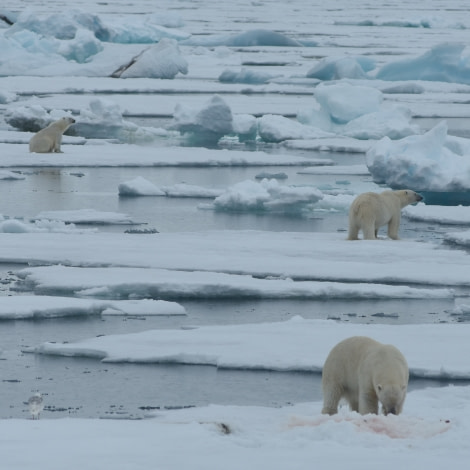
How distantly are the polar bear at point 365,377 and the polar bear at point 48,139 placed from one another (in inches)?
330

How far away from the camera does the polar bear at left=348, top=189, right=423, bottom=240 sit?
685 cm

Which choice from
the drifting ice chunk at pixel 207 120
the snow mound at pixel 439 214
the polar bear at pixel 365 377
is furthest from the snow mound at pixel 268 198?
the polar bear at pixel 365 377

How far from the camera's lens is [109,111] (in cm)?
1381

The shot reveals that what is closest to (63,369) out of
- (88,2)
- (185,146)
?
(185,146)

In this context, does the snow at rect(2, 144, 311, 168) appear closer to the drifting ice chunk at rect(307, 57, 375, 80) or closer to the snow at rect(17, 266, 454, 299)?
the snow at rect(17, 266, 454, 299)

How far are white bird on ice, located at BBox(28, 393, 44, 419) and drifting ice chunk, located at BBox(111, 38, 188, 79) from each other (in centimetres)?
1696

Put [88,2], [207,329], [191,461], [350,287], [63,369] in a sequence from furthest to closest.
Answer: [88,2]
[350,287]
[207,329]
[63,369]
[191,461]

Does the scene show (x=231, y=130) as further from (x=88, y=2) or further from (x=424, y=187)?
(x=88, y=2)

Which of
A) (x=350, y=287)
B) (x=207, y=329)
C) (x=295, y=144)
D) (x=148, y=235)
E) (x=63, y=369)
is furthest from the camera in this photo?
(x=295, y=144)

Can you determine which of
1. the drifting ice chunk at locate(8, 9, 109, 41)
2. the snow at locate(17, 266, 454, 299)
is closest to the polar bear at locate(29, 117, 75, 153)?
the snow at locate(17, 266, 454, 299)

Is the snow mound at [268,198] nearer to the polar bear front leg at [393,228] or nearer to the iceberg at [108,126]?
the polar bear front leg at [393,228]

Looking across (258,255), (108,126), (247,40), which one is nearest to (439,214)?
(258,255)

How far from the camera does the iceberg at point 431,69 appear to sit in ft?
64.9

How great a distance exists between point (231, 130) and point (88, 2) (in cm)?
3762
